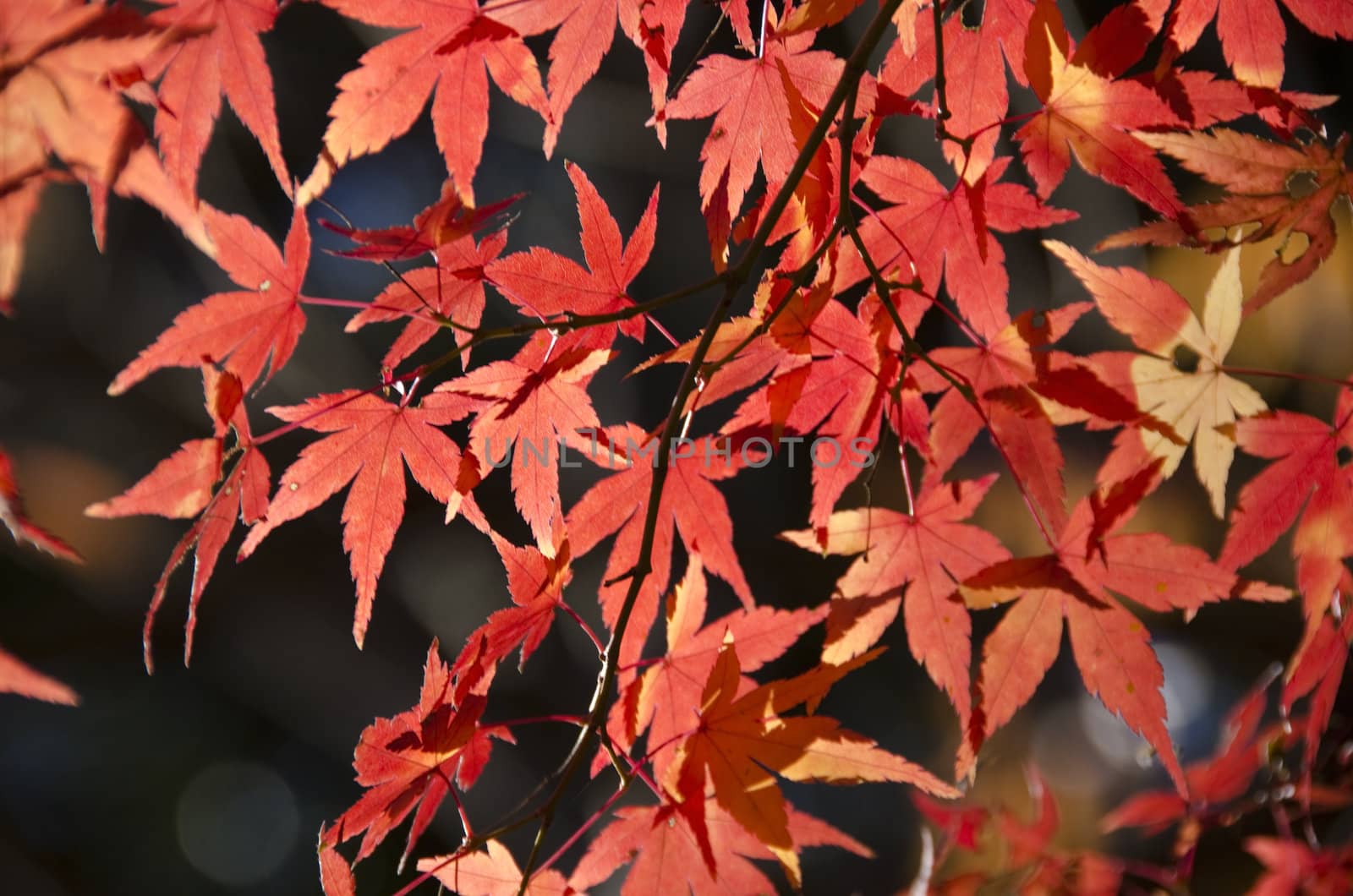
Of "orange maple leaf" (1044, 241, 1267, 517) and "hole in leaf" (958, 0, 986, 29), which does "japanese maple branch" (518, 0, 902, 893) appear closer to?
"hole in leaf" (958, 0, 986, 29)

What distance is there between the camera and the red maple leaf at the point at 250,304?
27.0 inches

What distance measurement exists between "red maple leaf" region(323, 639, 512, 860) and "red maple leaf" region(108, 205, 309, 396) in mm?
281

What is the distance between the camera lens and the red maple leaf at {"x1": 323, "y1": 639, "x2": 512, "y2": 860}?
642 mm

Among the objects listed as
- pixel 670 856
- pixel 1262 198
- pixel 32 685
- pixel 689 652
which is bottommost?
pixel 670 856

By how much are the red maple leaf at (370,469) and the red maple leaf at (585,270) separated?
0.36 ft

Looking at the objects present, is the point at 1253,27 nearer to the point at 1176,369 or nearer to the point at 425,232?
the point at 1176,369

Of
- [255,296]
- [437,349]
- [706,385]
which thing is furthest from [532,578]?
[437,349]

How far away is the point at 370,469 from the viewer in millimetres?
749

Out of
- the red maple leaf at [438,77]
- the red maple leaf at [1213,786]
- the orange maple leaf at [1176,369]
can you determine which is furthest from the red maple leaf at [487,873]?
the red maple leaf at [1213,786]

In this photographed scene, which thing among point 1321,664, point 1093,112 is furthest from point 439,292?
point 1321,664

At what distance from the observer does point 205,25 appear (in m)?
0.61

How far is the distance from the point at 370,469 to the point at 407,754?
0.78 feet

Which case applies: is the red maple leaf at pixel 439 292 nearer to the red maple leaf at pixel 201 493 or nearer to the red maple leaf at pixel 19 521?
the red maple leaf at pixel 201 493

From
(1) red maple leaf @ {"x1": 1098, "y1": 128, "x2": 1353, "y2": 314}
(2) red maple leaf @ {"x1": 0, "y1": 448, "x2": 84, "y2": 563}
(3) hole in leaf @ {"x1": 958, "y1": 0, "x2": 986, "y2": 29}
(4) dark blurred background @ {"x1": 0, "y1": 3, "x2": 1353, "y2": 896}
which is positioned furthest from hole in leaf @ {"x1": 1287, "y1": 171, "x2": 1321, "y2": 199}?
(4) dark blurred background @ {"x1": 0, "y1": 3, "x2": 1353, "y2": 896}
